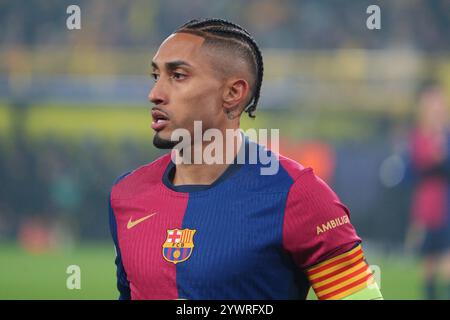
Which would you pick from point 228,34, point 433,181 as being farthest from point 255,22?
point 228,34

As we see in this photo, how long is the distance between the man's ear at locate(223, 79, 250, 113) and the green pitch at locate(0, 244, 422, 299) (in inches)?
214

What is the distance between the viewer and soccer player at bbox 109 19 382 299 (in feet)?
10.7

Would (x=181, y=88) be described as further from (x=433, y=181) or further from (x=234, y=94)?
(x=433, y=181)

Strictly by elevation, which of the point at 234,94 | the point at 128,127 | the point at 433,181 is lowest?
the point at 433,181

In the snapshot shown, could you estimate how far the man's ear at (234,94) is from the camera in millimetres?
3607

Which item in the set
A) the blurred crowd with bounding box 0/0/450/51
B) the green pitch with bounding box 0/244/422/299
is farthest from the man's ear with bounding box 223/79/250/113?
the blurred crowd with bounding box 0/0/450/51

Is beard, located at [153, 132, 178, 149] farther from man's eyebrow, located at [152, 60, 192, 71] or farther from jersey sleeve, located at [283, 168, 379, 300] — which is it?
jersey sleeve, located at [283, 168, 379, 300]

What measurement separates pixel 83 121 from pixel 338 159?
382 cm

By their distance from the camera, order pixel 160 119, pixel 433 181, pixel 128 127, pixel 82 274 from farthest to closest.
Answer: pixel 128 127 < pixel 82 274 < pixel 433 181 < pixel 160 119

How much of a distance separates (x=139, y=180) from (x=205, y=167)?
0.30m

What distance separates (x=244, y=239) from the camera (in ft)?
10.9

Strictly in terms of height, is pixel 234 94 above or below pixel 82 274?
above

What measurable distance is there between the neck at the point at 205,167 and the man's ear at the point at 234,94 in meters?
0.11

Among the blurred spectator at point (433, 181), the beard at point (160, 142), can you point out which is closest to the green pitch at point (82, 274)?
the blurred spectator at point (433, 181)
